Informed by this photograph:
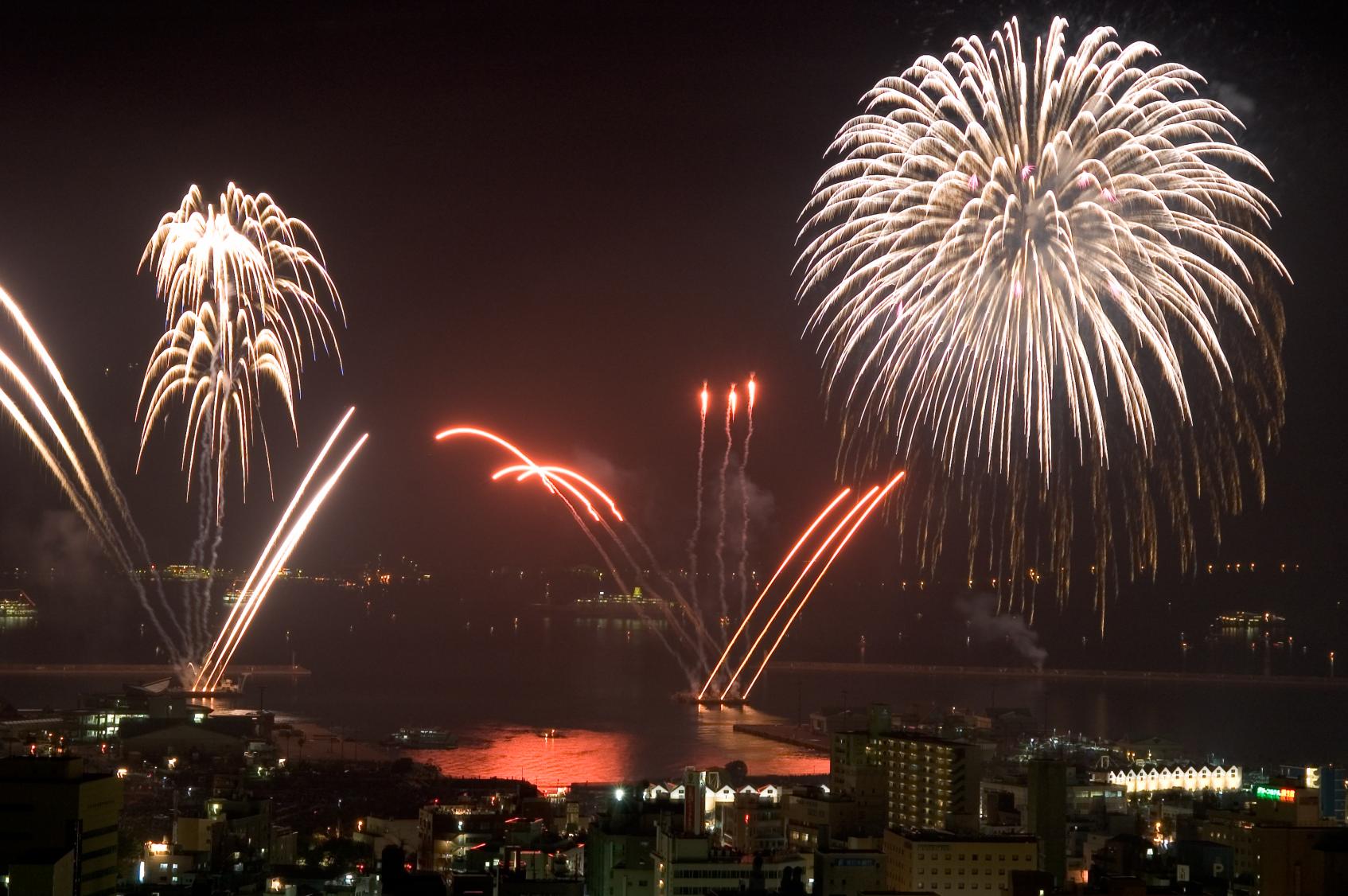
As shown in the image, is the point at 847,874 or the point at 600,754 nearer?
the point at 847,874

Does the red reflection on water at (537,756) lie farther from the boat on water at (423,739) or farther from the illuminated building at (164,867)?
the illuminated building at (164,867)

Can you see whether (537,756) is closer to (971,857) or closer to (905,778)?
(905,778)

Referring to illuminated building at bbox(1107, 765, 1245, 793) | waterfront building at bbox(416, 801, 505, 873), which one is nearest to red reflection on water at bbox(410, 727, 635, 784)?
waterfront building at bbox(416, 801, 505, 873)

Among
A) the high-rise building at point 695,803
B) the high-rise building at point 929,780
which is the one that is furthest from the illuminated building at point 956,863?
the high-rise building at point 929,780

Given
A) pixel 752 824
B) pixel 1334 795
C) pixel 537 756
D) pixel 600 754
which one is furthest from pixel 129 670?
pixel 1334 795

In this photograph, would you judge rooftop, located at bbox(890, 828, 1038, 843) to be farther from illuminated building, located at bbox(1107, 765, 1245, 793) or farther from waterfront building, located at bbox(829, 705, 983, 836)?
illuminated building, located at bbox(1107, 765, 1245, 793)

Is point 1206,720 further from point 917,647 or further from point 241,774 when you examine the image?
point 917,647
